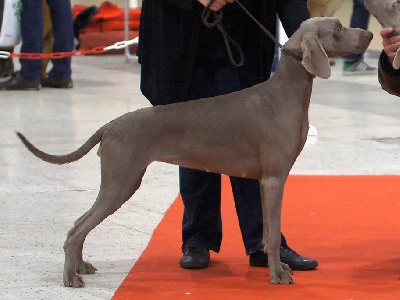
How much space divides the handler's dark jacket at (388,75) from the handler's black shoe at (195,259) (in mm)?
1049

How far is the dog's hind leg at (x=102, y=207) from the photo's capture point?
148 inches

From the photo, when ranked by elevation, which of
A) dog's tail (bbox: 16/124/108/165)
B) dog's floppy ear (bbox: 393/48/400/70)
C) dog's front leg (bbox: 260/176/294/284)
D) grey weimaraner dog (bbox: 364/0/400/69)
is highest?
grey weimaraner dog (bbox: 364/0/400/69)

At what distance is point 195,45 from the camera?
13.1 feet

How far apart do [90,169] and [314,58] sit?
283 centimetres

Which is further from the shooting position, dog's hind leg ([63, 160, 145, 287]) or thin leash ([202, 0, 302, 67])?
thin leash ([202, 0, 302, 67])

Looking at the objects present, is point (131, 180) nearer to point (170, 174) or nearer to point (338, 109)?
point (170, 174)

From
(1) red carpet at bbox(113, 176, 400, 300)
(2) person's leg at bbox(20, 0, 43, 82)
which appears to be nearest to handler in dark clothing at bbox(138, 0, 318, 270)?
(1) red carpet at bbox(113, 176, 400, 300)

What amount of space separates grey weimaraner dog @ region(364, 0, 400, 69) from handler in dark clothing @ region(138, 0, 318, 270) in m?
0.29

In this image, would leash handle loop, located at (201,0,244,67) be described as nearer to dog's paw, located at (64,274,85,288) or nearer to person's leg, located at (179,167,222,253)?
person's leg, located at (179,167,222,253)

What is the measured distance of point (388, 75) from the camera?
4148mm

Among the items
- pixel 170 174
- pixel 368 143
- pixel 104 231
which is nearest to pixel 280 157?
pixel 104 231

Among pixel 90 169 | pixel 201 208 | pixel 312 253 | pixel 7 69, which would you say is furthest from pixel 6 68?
pixel 312 253

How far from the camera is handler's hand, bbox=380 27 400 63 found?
12.7 ft

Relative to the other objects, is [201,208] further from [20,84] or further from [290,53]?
[20,84]
